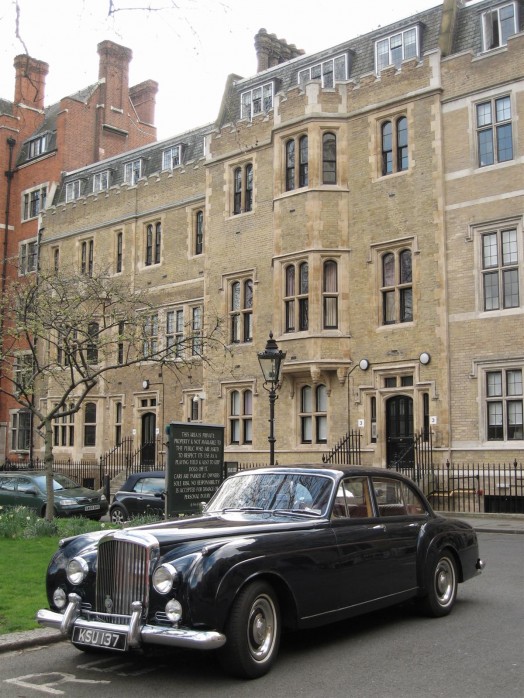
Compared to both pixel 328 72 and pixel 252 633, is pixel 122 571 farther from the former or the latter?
pixel 328 72

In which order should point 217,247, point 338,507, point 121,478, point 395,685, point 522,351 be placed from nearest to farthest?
point 395,685 < point 338,507 < point 522,351 < point 217,247 < point 121,478

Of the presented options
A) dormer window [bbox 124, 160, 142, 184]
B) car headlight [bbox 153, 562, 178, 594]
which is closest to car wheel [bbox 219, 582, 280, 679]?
car headlight [bbox 153, 562, 178, 594]

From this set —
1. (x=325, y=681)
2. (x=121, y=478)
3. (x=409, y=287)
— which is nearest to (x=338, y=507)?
(x=325, y=681)

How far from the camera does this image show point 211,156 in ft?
97.0

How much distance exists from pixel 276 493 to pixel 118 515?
13.6m

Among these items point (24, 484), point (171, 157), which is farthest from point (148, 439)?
point (171, 157)

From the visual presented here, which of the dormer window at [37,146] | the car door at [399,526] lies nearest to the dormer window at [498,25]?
the car door at [399,526]

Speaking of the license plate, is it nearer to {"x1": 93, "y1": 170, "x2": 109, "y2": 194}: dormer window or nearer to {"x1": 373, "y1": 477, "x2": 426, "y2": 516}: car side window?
{"x1": 373, "y1": 477, "x2": 426, "y2": 516}: car side window

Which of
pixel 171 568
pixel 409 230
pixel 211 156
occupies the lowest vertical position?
pixel 171 568

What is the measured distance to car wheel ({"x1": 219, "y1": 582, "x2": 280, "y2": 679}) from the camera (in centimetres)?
619

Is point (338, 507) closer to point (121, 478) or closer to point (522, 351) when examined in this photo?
point (522, 351)

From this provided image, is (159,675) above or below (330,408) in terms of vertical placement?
below

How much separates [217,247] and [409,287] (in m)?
7.93

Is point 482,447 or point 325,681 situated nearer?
point 325,681
